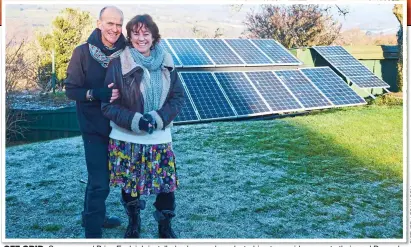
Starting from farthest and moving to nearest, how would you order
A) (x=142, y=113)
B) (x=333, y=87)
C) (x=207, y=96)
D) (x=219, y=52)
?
(x=219, y=52), (x=333, y=87), (x=207, y=96), (x=142, y=113)

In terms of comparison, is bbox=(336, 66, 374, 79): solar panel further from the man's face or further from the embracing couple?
the man's face

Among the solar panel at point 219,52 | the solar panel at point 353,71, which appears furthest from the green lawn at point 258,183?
the solar panel at point 353,71

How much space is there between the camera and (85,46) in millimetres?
2898

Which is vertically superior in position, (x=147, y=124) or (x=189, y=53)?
(x=147, y=124)

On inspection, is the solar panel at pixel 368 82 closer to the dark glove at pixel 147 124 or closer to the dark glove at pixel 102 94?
the dark glove at pixel 147 124

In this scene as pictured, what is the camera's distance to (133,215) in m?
3.10

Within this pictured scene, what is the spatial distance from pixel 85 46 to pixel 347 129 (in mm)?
4286

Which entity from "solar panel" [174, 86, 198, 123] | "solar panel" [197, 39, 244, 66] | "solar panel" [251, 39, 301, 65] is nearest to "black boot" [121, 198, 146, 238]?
"solar panel" [174, 86, 198, 123]

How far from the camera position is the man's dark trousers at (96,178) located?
2928 mm

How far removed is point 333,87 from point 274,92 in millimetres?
1269

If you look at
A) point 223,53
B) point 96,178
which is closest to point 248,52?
point 223,53

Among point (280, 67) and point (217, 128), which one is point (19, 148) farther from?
point (280, 67)

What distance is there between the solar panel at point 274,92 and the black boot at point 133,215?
4135mm

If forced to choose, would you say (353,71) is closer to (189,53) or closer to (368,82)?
(368,82)
